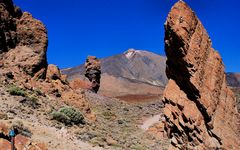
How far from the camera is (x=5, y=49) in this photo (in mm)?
29188

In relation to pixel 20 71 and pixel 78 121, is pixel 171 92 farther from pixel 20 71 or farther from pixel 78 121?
pixel 20 71

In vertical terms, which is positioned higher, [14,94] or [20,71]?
[20,71]

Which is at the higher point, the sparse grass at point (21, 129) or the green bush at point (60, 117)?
the green bush at point (60, 117)

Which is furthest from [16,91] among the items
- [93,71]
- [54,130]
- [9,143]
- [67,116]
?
[93,71]

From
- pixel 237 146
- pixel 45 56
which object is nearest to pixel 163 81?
pixel 45 56

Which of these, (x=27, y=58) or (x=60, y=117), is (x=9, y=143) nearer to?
(x=60, y=117)

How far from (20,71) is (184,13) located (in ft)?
66.9

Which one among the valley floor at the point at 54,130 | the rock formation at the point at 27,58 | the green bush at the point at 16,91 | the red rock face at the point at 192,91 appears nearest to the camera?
the red rock face at the point at 192,91

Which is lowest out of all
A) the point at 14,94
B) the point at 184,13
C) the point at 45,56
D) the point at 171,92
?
the point at 171,92

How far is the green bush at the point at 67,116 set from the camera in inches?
1003

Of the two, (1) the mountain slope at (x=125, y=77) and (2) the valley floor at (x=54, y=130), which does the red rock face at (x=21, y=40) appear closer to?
(2) the valley floor at (x=54, y=130)

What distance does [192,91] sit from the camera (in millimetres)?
10398

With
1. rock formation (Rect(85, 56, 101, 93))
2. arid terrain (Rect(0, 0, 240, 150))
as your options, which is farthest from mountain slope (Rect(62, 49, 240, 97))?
arid terrain (Rect(0, 0, 240, 150))

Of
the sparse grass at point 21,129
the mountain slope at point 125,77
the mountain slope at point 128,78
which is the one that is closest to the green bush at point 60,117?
the sparse grass at point 21,129
